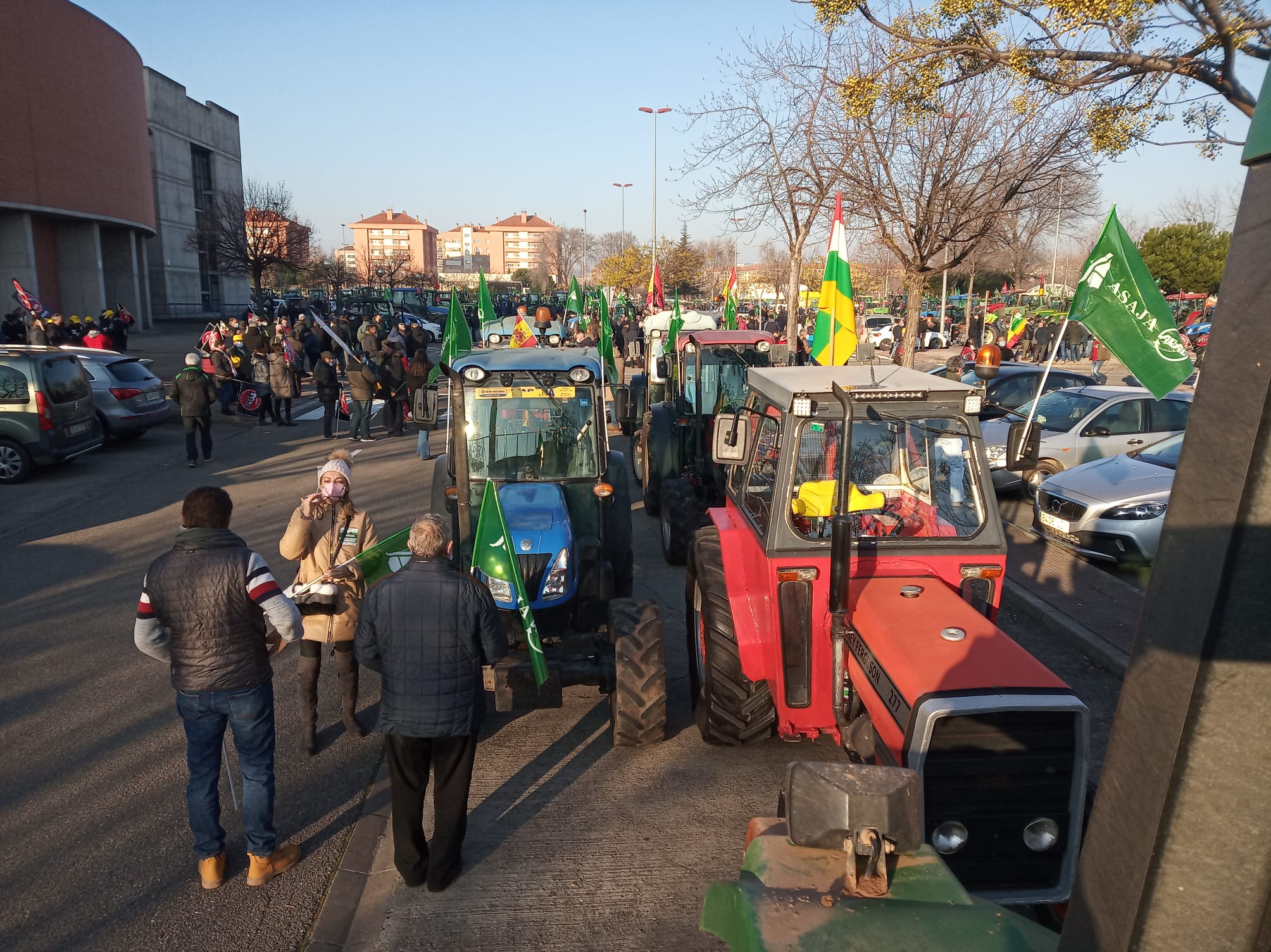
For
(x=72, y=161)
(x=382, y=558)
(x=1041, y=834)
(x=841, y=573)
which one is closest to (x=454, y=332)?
(x=382, y=558)

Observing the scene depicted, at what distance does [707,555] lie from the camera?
5242mm

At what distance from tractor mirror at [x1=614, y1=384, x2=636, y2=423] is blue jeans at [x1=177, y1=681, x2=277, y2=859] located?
14.9 feet

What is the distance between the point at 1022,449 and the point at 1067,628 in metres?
3.46

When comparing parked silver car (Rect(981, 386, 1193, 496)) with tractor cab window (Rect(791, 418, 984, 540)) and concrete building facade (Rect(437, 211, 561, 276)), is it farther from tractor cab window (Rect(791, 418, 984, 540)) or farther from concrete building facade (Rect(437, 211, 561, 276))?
concrete building facade (Rect(437, 211, 561, 276))

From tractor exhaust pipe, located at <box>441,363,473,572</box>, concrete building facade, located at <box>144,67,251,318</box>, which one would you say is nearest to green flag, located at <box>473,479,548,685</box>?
tractor exhaust pipe, located at <box>441,363,473,572</box>

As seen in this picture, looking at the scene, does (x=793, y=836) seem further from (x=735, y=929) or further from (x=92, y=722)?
(x=92, y=722)

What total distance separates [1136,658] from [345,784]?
15.3ft

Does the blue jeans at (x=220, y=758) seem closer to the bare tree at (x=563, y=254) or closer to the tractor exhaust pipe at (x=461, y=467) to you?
the tractor exhaust pipe at (x=461, y=467)

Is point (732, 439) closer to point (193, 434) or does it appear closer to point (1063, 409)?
point (1063, 409)

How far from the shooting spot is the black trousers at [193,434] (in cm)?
1379

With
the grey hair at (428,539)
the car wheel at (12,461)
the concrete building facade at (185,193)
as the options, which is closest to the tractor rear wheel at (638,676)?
the grey hair at (428,539)

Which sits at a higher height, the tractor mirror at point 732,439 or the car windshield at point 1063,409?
the tractor mirror at point 732,439

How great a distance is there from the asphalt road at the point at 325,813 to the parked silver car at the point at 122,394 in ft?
25.5

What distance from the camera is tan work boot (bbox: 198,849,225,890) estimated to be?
160 inches
